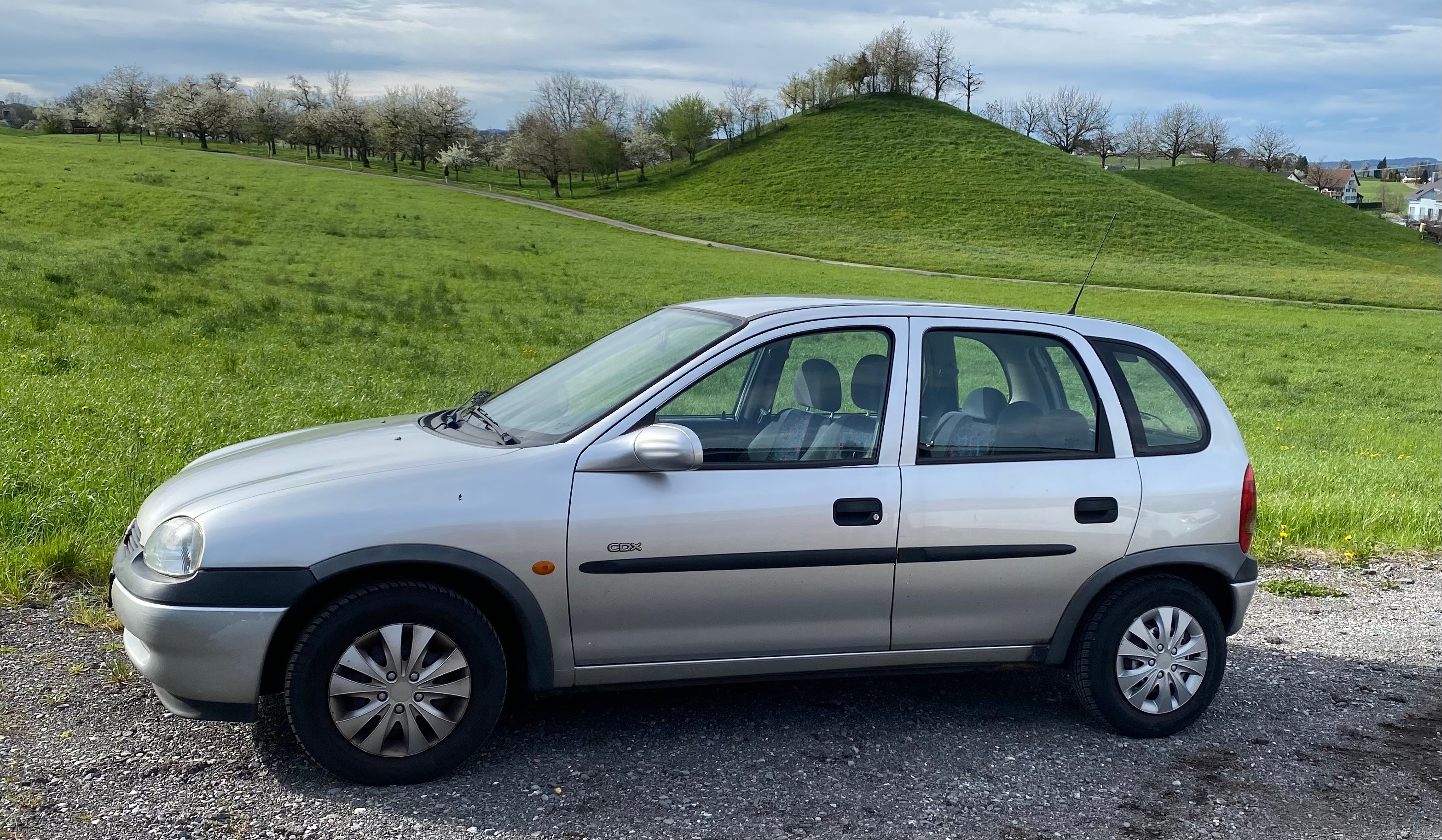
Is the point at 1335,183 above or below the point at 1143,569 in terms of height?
above

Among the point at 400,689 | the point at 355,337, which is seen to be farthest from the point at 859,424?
the point at 355,337

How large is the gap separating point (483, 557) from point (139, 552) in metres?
1.18

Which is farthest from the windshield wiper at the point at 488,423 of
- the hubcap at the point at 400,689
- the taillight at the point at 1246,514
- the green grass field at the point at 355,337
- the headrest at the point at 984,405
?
the taillight at the point at 1246,514

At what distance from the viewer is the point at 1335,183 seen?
463ft

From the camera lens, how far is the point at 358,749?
3658mm

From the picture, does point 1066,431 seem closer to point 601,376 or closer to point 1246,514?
point 1246,514

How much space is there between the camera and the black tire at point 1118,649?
4344 mm

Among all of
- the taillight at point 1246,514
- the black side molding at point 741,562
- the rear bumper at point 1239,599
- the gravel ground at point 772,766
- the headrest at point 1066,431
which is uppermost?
the headrest at point 1066,431

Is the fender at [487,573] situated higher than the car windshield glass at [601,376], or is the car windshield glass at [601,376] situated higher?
the car windshield glass at [601,376]

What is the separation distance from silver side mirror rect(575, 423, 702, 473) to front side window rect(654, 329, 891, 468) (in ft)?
0.70

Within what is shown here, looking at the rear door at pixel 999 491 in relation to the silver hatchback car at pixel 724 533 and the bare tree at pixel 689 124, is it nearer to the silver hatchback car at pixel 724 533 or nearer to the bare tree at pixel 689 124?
the silver hatchback car at pixel 724 533

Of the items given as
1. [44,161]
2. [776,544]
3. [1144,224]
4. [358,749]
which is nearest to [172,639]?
[358,749]

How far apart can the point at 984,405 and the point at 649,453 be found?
146 centimetres

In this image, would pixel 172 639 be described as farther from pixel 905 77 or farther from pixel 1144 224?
pixel 905 77
